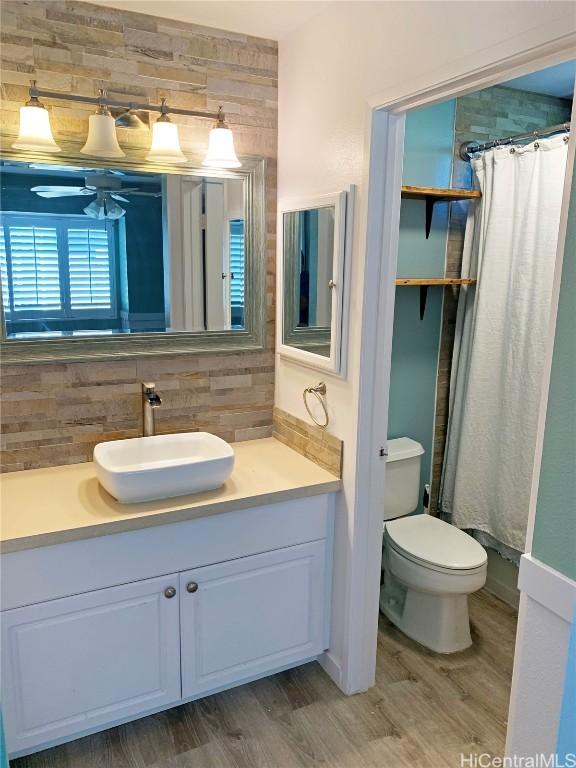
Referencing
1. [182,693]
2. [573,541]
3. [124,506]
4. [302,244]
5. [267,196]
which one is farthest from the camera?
[267,196]

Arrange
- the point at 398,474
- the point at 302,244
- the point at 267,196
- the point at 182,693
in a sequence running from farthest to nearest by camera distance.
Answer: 1. the point at 398,474
2. the point at 267,196
3. the point at 302,244
4. the point at 182,693

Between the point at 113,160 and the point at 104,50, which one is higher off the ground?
the point at 104,50

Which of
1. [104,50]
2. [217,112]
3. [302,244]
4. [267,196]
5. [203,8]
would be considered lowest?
[302,244]

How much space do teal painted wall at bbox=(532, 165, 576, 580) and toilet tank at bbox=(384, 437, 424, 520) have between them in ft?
4.63

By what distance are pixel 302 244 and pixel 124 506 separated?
44.0 inches

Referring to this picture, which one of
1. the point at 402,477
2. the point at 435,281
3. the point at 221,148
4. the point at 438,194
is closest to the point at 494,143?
the point at 438,194

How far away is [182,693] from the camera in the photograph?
2062 millimetres

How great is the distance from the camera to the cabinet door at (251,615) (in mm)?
2041

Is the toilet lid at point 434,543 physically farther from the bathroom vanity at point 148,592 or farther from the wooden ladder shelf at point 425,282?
the wooden ladder shelf at point 425,282

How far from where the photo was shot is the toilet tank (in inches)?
107

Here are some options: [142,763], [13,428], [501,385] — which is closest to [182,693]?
[142,763]

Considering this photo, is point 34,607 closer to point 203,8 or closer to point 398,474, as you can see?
point 398,474

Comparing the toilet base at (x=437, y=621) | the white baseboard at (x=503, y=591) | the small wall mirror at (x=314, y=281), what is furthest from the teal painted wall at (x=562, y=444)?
the white baseboard at (x=503, y=591)

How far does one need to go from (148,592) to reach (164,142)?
1.52m
